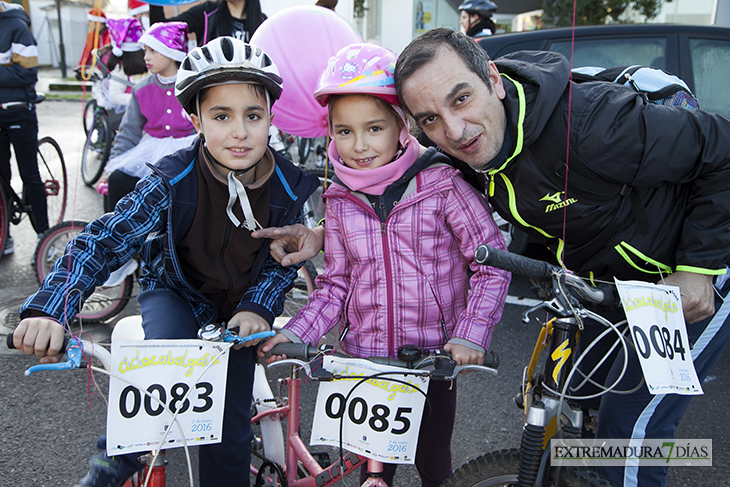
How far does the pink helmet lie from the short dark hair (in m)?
0.05

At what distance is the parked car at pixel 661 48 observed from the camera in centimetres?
418

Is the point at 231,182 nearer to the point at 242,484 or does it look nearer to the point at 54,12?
the point at 242,484

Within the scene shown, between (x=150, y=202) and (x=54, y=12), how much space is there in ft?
92.6

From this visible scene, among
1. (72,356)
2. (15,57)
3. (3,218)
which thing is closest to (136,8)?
(15,57)

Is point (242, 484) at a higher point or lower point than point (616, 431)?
lower

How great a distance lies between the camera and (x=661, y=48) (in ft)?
14.1

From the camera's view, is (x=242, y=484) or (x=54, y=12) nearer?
(x=242, y=484)

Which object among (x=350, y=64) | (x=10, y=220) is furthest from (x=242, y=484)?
(x=10, y=220)

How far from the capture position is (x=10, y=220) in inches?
200

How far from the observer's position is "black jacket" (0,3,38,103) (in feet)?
15.4

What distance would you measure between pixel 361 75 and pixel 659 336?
3.99ft

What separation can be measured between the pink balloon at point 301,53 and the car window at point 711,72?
124 inches

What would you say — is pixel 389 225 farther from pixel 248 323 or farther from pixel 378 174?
pixel 248 323

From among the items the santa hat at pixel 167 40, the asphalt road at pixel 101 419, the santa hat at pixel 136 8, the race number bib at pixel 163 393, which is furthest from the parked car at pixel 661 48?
the santa hat at pixel 136 8
